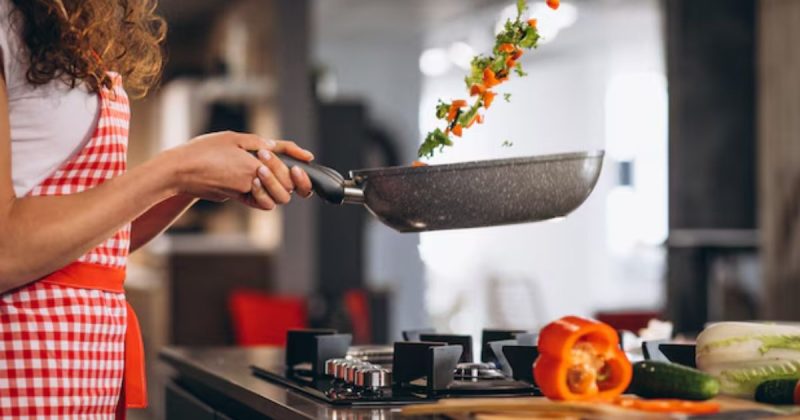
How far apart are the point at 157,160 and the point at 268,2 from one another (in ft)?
17.4

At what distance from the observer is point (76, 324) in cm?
127

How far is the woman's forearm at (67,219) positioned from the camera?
3.90 ft

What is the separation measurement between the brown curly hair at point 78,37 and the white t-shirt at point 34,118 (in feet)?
0.04

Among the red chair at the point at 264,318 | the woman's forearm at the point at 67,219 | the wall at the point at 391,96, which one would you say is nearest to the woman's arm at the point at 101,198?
the woman's forearm at the point at 67,219

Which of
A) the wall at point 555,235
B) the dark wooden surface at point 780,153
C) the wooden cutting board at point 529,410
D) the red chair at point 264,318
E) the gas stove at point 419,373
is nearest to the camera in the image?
the wooden cutting board at point 529,410

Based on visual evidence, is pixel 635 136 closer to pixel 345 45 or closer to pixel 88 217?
pixel 345 45

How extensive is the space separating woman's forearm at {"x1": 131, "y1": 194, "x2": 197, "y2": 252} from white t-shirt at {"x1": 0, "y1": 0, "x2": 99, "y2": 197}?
0.28 m

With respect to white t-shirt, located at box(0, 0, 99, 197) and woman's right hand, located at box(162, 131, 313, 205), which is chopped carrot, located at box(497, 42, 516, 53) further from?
white t-shirt, located at box(0, 0, 99, 197)

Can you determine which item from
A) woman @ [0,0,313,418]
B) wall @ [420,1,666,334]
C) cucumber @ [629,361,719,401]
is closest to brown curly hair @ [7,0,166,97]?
woman @ [0,0,313,418]

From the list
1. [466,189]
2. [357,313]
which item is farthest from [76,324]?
[357,313]

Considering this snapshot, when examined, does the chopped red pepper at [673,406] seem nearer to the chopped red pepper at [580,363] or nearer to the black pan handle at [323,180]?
the chopped red pepper at [580,363]

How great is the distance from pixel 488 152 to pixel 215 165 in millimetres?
10386

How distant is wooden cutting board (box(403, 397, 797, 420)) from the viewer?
1.08 m

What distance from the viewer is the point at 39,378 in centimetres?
125
